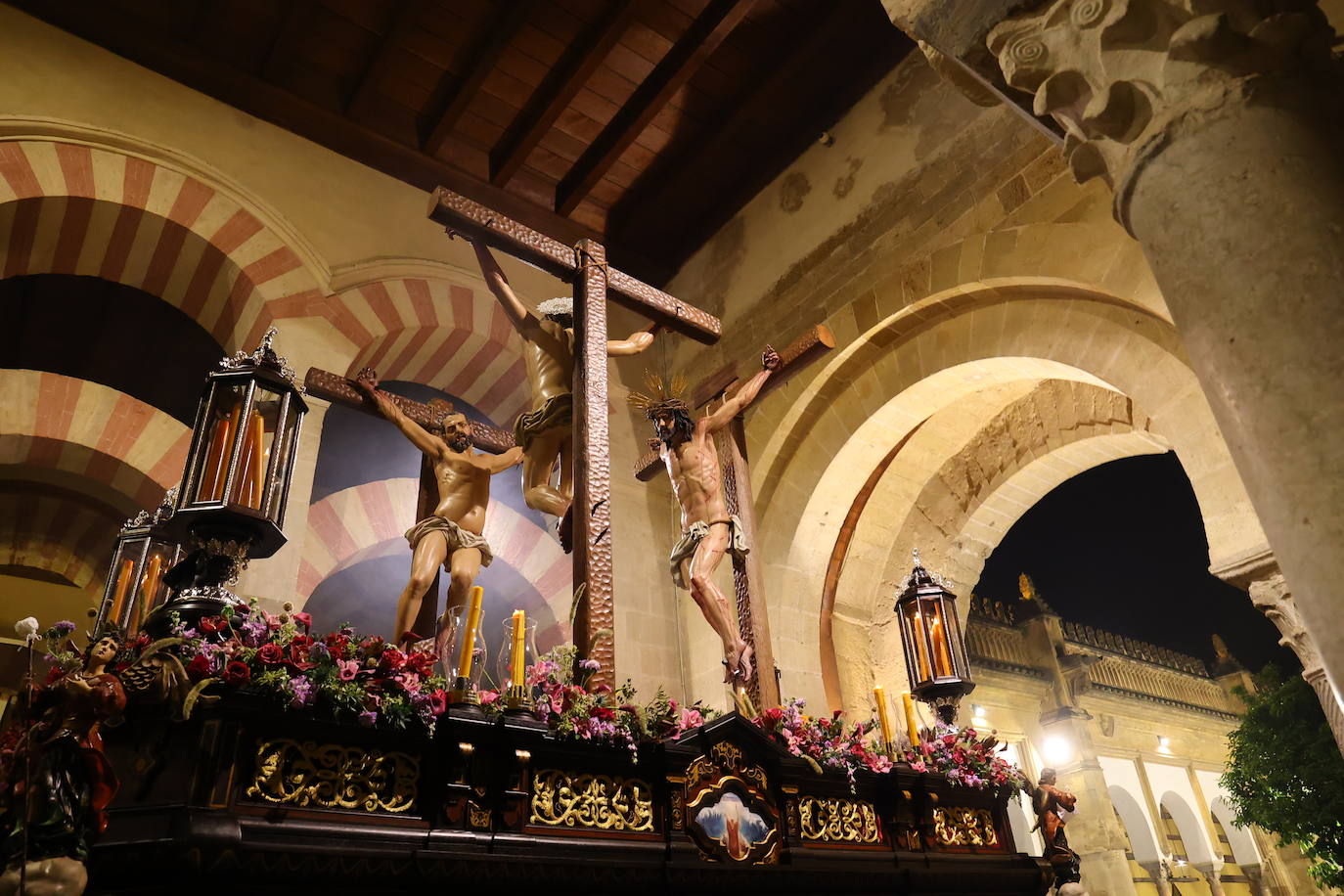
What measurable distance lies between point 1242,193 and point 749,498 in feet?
8.62

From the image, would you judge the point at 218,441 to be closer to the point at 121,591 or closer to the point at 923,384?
the point at 121,591

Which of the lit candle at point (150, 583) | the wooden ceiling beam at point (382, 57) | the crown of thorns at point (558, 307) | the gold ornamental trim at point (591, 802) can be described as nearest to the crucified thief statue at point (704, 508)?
the crown of thorns at point (558, 307)

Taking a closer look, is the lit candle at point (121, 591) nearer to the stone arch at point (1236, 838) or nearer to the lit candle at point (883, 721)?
the lit candle at point (883, 721)

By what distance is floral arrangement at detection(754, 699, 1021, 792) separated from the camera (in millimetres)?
2873

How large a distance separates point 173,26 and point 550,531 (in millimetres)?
3860

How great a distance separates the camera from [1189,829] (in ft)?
40.3

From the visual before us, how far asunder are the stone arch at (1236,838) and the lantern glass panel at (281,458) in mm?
13843

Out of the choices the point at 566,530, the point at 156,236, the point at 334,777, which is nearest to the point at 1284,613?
the point at 566,530

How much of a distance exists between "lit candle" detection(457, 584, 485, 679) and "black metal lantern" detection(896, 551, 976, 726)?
220 centimetres

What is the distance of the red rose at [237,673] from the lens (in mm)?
1885

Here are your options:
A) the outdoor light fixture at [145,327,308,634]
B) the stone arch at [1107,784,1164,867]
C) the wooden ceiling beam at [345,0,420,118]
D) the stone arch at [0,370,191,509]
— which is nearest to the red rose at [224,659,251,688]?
the outdoor light fixture at [145,327,308,634]

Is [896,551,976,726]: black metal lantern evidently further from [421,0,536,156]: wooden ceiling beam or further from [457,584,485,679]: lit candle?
[421,0,536,156]: wooden ceiling beam

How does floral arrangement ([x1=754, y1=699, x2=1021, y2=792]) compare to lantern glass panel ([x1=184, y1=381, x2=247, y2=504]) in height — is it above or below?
below

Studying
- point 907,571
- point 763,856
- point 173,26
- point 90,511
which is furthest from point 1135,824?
point 173,26
